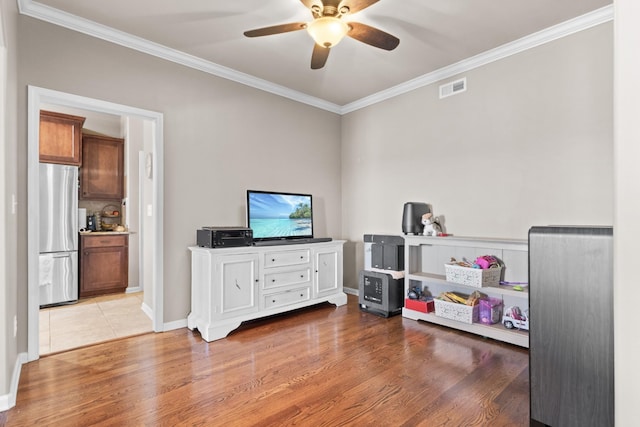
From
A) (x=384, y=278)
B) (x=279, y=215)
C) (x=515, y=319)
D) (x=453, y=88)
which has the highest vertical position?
(x=453, y=88)

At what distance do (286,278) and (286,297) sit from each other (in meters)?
0.20

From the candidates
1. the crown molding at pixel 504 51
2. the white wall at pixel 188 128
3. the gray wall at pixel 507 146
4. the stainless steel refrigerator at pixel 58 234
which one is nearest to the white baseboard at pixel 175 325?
the white wall at pixel 188 128

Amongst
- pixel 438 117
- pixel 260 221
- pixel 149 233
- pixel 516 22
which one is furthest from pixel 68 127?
pixel 516 22

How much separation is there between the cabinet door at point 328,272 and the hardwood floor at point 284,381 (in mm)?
804

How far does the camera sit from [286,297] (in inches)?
140

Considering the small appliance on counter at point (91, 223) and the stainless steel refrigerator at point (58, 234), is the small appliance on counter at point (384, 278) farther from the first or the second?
the small appliance on counter at point (91, 223)

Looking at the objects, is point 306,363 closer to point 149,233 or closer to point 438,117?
point 149,233

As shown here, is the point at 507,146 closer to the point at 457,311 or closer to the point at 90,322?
the point at 457,311

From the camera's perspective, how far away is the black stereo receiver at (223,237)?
305 centimetres

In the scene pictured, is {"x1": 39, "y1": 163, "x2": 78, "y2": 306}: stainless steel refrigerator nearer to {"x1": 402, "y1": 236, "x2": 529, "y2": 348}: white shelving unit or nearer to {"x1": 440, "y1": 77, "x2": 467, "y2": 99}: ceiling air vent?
{"x1": 402, "y1": 236, "x2": 529, "y2": 348}: white shelving unit

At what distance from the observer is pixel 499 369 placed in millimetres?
2375

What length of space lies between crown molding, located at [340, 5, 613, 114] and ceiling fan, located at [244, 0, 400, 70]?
1.40 meters

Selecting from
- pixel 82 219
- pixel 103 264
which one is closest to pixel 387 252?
pixel 103 264

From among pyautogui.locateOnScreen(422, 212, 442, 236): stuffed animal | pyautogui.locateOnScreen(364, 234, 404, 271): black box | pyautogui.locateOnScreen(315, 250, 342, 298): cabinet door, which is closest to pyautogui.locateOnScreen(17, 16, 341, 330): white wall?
pyautogui.locateOnScreen(315, 250, 342, 298): cabinet door
